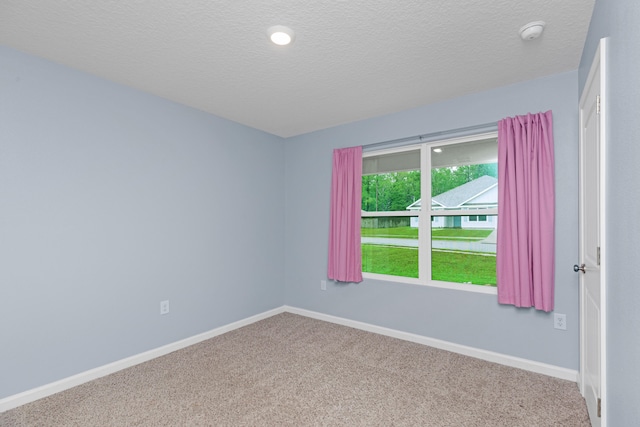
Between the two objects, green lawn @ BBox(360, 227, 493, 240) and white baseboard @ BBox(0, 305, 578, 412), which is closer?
white baseboard @ BBox(0, 305, 578, 412)

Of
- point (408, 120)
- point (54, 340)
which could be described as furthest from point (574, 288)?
point (54, 340)

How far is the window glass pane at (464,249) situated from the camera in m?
2.87

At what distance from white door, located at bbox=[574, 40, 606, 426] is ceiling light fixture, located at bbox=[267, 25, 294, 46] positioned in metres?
1.60

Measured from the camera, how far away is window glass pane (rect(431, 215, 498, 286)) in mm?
2873

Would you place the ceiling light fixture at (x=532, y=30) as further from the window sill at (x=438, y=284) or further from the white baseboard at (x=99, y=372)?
the white baseboard at (x=99, y=372)

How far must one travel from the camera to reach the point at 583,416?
6.34 ft

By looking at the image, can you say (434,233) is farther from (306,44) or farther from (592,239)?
(306,44)

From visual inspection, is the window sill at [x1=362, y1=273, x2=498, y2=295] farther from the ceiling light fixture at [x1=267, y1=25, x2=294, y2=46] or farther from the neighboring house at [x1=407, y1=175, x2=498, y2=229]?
the ceiling light fixture at [x1=267, y1=25, x2=294, y2=46]

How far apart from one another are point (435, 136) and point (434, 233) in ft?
3.23

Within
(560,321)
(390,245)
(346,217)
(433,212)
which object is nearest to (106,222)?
(346,217)

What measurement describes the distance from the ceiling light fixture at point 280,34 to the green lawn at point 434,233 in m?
2.21

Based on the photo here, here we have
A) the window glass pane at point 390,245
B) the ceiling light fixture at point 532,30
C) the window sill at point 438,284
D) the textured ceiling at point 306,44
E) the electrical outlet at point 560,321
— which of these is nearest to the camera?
the textured ceiling at point 306,44

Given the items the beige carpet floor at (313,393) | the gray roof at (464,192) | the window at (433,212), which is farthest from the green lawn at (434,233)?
the beige carpet floor at (313,393)

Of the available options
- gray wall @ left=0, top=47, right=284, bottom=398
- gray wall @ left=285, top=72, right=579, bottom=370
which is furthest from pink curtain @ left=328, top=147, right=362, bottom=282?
gray wall @ left=0, top=47, right=284, bottom=398
